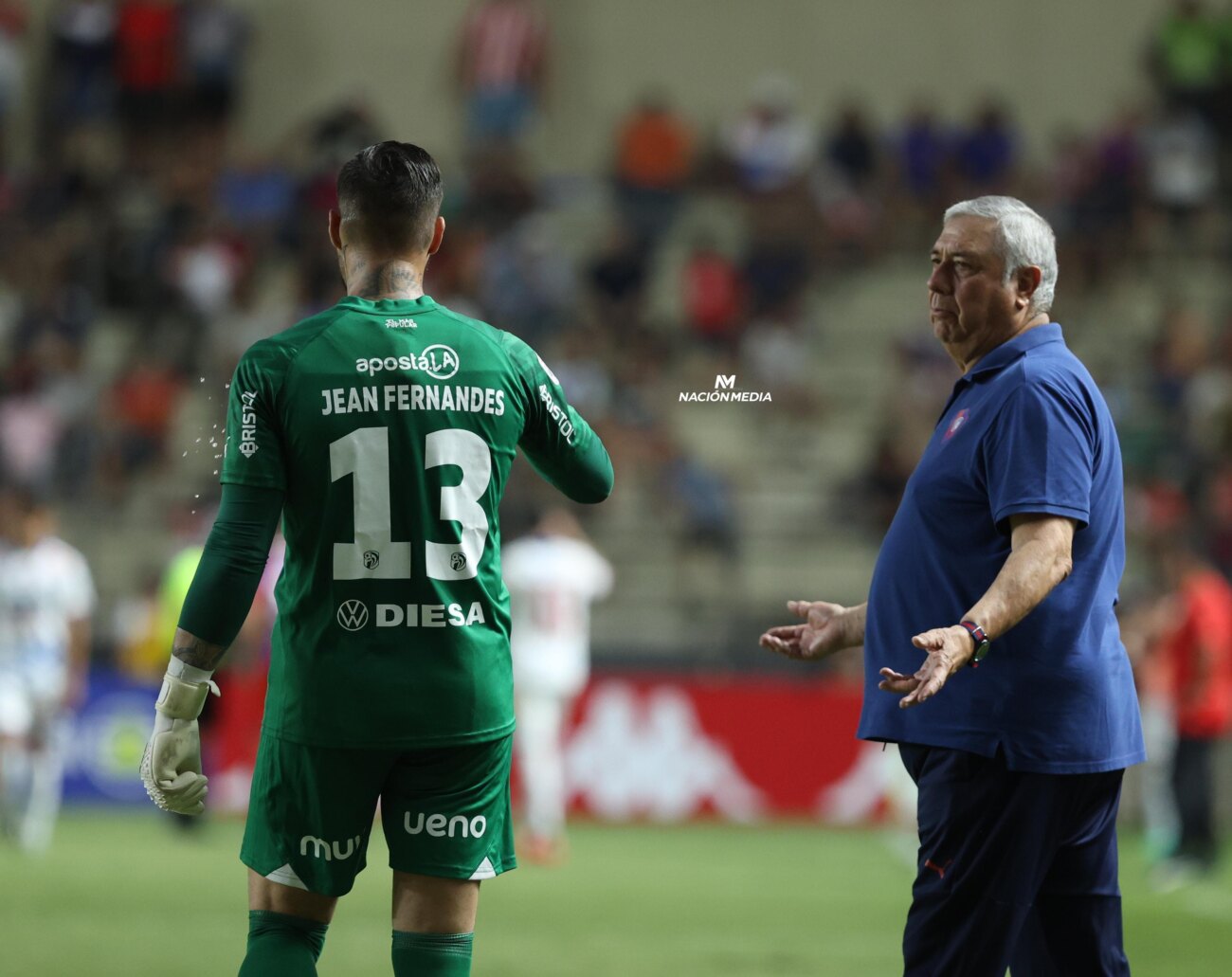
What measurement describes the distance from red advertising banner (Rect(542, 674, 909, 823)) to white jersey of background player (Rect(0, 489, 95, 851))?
4.66 meters

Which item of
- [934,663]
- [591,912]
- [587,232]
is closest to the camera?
[934,663]

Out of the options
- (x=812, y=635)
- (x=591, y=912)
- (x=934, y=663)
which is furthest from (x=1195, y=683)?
(x=934, y=663)

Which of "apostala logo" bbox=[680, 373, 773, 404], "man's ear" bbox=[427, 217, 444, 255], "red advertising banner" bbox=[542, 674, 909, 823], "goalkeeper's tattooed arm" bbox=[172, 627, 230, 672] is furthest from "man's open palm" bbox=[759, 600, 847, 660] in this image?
"red advertising banner" bbox=[542, 674, 909, 823]

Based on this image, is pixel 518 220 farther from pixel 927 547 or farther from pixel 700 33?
pixel 927 547

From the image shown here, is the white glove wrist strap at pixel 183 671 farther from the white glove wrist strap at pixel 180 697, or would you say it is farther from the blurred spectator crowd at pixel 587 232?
the blurred spectator crowd at pixel 587 232

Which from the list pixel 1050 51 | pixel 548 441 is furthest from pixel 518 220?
pixel 548 441

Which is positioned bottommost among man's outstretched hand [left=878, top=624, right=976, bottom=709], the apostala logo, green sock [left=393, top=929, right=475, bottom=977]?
green sock [left=393, top=929, right=475, bottom=977]

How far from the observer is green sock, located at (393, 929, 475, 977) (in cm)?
447

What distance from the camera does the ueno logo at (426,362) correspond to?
4.48 meters

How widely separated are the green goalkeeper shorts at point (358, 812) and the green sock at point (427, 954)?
0.15 meters

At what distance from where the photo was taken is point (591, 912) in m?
11.1

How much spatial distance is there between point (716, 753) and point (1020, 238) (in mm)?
12813

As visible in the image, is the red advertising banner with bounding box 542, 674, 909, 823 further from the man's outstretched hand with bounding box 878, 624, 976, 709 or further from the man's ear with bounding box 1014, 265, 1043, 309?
the man's outstretched hand with bounding box 878, 624, 976, 709

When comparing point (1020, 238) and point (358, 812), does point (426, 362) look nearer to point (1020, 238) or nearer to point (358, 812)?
point (358, 812)
